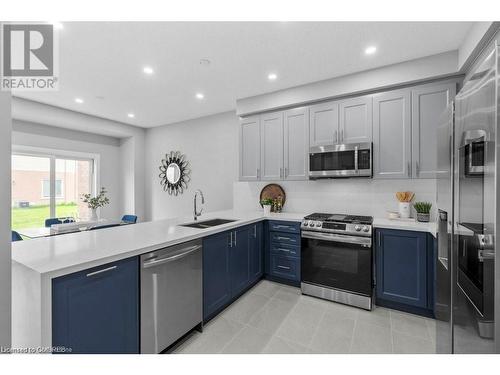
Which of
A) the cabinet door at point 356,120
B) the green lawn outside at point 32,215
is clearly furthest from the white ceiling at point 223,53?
the green lawn outside at point 32,215

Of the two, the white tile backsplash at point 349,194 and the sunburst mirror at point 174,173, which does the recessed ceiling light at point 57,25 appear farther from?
the sunburst mirror at point 174,173

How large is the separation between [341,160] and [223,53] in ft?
6.02

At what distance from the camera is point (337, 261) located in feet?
8.50

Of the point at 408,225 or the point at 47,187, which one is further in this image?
the point at 47,187

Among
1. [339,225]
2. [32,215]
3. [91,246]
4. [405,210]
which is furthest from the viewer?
[32,215]

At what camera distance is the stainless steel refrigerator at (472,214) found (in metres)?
0.87

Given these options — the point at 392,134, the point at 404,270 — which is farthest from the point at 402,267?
the point at 392,134

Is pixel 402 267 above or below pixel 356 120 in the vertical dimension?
below

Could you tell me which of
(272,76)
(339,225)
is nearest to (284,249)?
(339,225)

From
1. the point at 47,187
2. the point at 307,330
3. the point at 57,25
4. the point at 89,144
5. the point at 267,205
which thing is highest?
the point at 57,25

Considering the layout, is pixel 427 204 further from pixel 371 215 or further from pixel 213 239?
pixel 213 239

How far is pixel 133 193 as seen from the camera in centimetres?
541

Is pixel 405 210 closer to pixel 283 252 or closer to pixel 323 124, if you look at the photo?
pixel 323 124

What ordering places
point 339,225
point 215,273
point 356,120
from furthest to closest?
1. point 356,120
2. point 339,225
3. point 215,273
